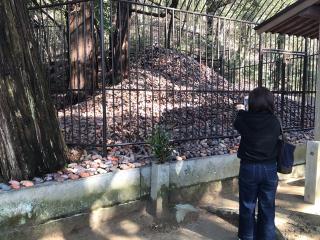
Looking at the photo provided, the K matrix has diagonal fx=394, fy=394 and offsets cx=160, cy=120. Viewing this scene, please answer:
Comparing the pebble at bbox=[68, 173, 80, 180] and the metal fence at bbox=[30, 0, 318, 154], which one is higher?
the metal fence at bbox=[30, 0, 318, 154]

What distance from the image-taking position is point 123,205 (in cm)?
489

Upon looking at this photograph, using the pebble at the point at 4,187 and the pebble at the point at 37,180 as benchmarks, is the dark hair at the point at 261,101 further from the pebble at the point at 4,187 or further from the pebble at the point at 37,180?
the pebble at the point at 4,187

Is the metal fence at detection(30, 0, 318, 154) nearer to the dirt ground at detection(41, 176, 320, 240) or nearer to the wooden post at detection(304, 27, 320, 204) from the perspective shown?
the dirt ground at detection(41, 176, 320, 240)

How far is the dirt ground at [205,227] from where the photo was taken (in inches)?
176

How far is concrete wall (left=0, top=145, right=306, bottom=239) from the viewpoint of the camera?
13.4 feet

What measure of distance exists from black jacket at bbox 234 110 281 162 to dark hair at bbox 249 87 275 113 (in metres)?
0.05

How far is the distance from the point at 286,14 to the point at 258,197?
258 centimetres

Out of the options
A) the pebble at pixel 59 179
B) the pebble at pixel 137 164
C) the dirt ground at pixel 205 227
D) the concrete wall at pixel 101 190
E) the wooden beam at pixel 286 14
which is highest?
the wooden beam at pixel 286 14

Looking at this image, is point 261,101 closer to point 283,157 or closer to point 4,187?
point 283,157

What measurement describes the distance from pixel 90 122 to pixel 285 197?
3.38 meters

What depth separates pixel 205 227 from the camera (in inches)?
188

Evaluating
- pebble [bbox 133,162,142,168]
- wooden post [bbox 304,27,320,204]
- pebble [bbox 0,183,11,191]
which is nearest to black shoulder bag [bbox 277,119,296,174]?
wooden post [bbox 304,27,320,204]

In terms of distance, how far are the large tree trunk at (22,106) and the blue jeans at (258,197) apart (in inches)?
91.5

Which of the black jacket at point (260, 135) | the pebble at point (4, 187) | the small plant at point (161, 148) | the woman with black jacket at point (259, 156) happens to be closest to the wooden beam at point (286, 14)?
the woman with black jacket at point (259, 156)
